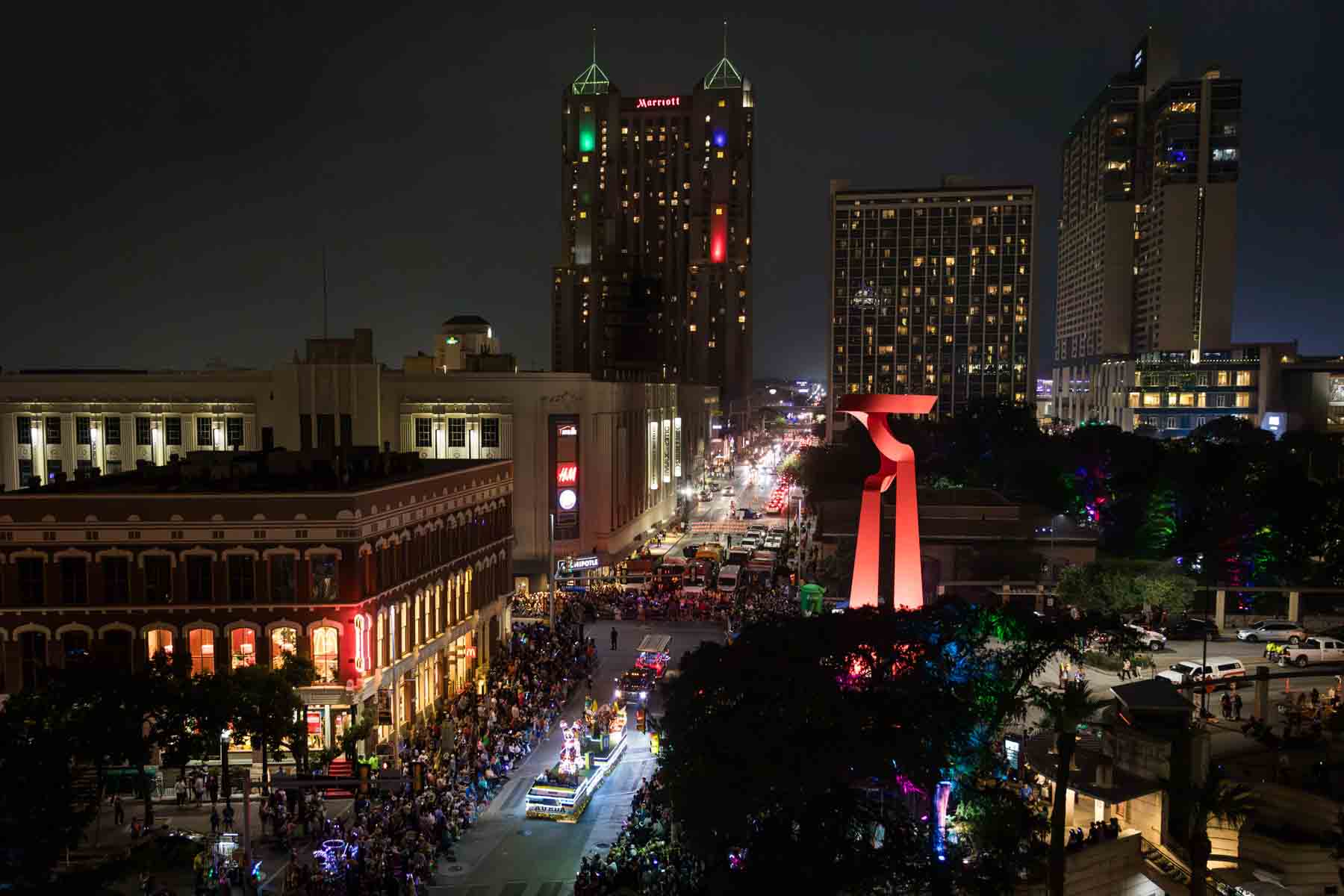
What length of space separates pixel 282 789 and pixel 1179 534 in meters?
52.9

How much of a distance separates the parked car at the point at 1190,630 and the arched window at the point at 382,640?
116 feet

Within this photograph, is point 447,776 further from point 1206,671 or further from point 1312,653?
point 1312,653

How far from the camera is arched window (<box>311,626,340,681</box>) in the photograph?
3603cm

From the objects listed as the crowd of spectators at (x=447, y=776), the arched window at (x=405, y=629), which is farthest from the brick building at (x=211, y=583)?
the crowd of spectators at (x=447, y=776)

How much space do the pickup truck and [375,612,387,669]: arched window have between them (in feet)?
120

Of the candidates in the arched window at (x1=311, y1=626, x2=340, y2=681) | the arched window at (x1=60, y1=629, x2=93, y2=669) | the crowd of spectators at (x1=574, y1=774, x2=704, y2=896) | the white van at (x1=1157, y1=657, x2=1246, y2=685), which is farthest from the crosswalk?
the white van at (x1=1157, y1=657, x2=1246, y2=685)

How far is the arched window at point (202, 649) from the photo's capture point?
35.7 meters

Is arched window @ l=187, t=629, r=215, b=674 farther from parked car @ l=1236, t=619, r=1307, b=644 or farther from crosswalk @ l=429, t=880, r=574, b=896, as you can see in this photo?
parked car @ l=1236, t=619, r=1307, b=644

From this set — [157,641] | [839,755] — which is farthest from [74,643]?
[839,755]

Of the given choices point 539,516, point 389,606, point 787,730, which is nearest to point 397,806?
point 389,606

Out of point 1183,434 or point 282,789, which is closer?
point 282,789

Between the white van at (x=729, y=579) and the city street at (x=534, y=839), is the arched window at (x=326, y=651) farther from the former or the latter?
the white van at (x=729, y=579)

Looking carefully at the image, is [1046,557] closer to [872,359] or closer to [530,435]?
[530,435]

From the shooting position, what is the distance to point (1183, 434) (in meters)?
145
